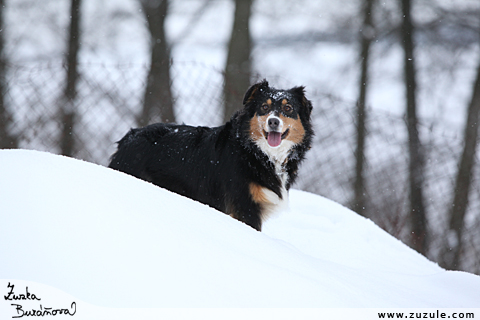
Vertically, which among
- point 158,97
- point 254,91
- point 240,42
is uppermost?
point 240,42

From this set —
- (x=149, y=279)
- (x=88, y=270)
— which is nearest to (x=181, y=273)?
(x=149, y=279)

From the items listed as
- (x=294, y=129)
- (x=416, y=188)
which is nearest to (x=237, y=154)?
(x=294, y=129)

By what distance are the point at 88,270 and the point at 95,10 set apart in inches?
278

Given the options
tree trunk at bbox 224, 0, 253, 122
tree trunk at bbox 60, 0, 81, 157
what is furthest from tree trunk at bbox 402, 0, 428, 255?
tree trunk at bbox 60, 0, 81, 157

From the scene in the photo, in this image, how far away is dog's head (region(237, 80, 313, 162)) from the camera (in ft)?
11.8

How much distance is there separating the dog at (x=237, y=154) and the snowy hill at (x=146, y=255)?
4.27 feet

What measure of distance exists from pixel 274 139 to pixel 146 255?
219cm

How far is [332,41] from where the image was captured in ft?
26.5

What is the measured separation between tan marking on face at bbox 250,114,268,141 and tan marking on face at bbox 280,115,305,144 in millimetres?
173

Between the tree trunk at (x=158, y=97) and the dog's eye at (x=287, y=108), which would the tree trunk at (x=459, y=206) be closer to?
the dog's eye at (x=287, y=108)

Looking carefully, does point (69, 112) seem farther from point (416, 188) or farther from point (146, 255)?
point (416, 188)

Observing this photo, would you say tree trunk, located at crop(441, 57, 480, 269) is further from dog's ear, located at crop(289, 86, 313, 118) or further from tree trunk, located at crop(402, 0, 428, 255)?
dog's ear, located at crop(289, 86, 313, 118)

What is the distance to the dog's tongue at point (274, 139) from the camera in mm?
3597
